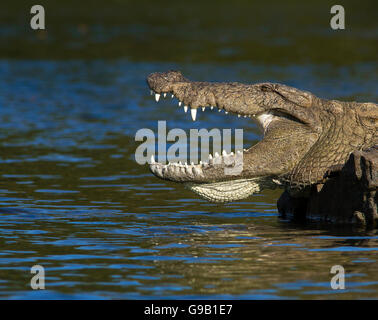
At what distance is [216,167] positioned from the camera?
1046 cm

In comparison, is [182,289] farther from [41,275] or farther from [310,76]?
[310,76]

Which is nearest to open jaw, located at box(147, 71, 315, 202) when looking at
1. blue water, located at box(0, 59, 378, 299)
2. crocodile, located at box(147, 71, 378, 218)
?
crocodile, located at box(147, 71, 378, 218)

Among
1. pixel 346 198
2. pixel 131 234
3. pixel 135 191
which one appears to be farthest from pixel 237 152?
pixel 135 191

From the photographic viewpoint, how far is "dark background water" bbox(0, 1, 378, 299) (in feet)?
26.7

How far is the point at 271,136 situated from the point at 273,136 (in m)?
0.02

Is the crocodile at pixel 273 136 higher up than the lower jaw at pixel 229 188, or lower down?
higher up

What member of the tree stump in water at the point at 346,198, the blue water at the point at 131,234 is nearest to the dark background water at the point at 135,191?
the blue water at the point at 131,234

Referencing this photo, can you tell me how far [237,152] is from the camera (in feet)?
34.6

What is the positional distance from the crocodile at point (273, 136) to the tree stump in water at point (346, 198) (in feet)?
0.61

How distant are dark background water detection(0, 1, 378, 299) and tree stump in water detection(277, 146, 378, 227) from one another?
11.2 inches

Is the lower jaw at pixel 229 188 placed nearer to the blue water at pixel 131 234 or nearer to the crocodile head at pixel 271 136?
the crocodile head at pixel 271 136

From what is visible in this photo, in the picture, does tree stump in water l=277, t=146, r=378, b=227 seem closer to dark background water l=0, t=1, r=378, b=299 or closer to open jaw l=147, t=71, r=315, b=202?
dark background water l=0, t=1, r=378, b=299

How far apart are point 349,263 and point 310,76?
20.6 m

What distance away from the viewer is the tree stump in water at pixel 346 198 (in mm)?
9945
